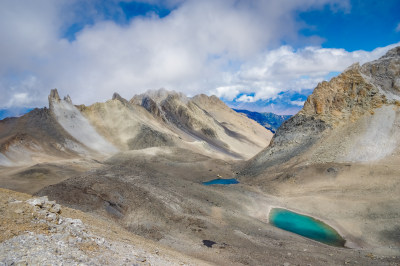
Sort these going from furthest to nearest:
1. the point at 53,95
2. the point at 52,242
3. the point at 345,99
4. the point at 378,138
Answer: the point at 53,95 → the point at 345,99 → the point at 378,138 → the point at 52,242

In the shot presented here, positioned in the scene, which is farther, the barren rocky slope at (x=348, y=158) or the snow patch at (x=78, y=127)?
the snow patch at (x=78, y=127)

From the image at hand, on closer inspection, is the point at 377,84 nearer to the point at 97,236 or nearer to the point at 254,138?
the point at 97,236

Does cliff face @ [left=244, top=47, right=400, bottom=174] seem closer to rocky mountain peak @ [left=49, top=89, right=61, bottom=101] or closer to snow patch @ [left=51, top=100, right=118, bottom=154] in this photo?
snow patch @ [left=51, top=100, right=118, bottom=154]

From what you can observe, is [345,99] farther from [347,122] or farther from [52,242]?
[52,242]

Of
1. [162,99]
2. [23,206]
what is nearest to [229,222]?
[23,206]

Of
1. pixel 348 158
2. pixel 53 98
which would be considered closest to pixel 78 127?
pixel 53 98

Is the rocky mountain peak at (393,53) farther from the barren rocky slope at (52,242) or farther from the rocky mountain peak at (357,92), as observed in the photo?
the barren rocky slope at (52,242)

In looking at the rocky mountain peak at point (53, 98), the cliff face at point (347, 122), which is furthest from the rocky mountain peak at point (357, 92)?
the rocky mountain peak at point (53, 98)
